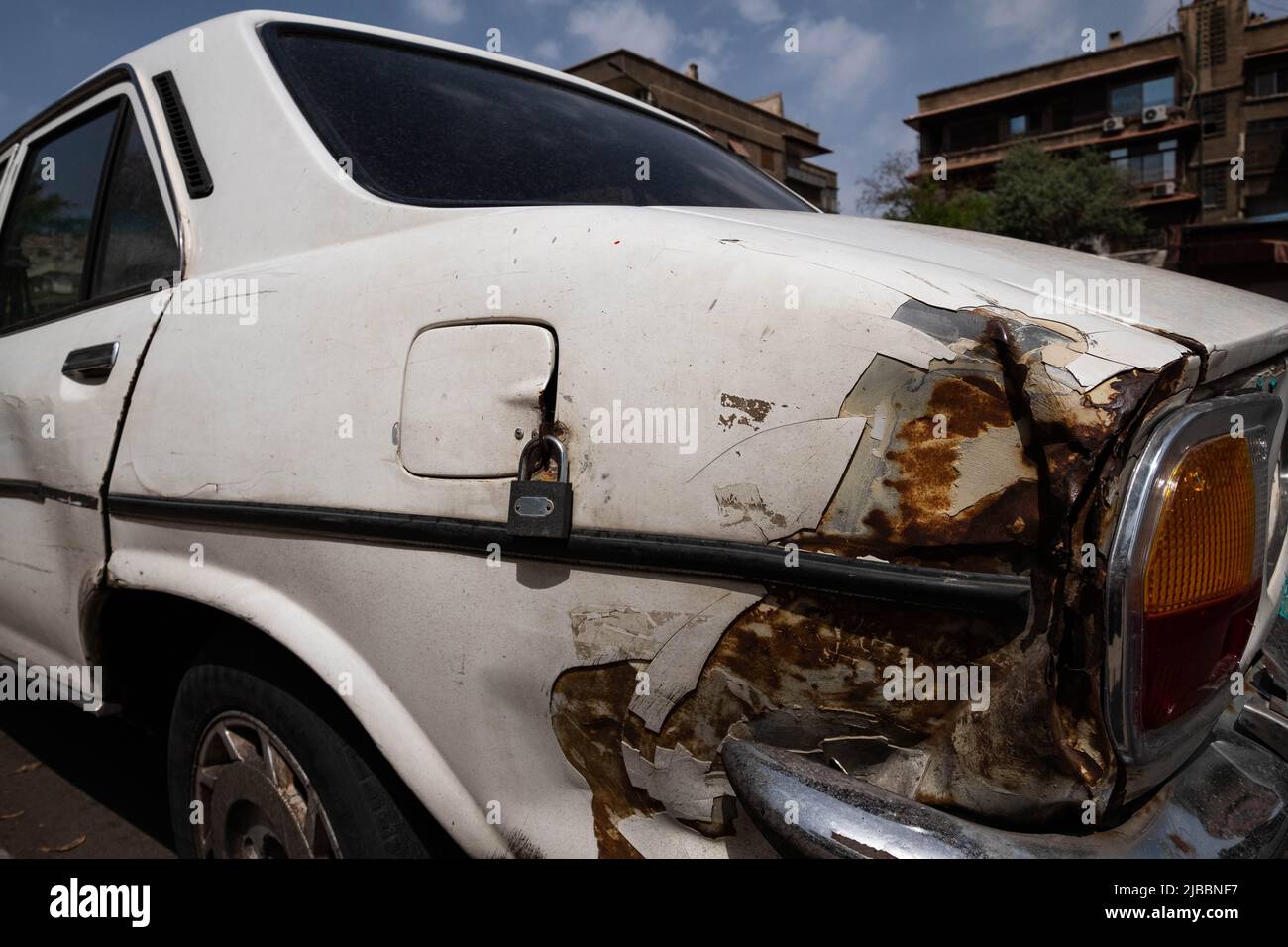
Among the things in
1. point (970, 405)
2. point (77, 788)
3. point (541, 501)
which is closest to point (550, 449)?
point (541, 501)

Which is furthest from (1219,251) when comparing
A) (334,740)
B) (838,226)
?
(334,740)

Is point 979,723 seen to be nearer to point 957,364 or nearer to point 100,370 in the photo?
point 957,364

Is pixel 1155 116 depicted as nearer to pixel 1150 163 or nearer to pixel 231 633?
pixel 1150 163

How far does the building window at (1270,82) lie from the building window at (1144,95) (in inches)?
136

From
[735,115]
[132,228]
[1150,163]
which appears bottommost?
[132,228]

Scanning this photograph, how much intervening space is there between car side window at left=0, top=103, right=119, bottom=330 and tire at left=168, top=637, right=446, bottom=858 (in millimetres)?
1254

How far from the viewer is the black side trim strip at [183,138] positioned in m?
1.76

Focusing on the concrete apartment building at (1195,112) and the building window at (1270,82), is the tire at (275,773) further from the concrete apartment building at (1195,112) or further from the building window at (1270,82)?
the building window at (1270,82)

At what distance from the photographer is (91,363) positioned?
1780 millimetres

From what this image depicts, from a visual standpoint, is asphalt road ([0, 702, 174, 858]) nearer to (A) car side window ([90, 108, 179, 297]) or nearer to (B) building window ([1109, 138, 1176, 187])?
(A) car side window ([90, 108, 179, 297])

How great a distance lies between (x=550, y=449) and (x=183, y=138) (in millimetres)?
1363

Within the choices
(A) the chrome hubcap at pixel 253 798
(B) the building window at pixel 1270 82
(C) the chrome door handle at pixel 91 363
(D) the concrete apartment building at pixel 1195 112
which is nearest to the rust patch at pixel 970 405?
(A) the chrome hubcap at pixel 253 798

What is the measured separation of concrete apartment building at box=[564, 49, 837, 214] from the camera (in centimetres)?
2861
